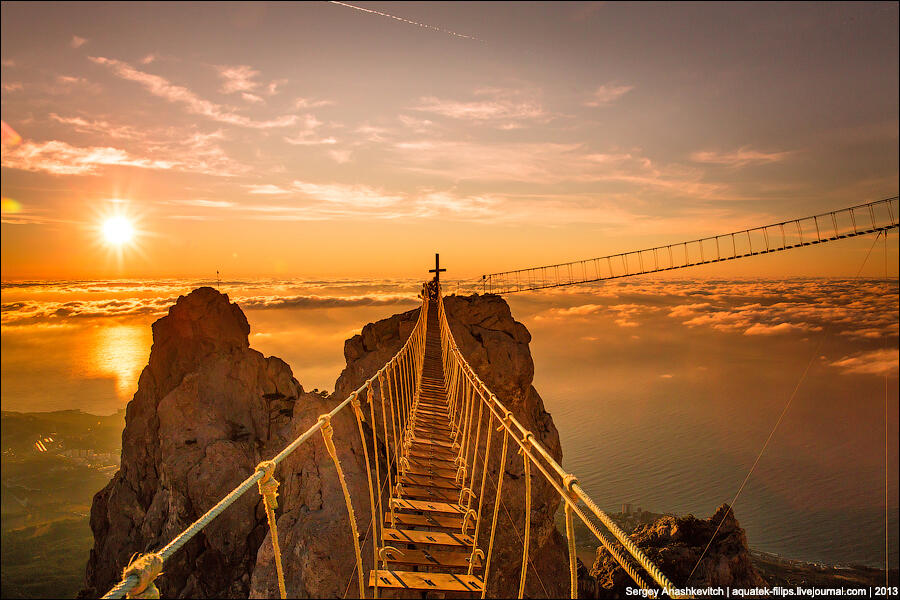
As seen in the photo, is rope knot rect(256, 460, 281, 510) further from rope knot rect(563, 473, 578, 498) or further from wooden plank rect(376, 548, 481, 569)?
wooden plank rect(376, 548, 481, 569)

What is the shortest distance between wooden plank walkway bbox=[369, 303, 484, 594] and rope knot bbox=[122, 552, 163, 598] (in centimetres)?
224

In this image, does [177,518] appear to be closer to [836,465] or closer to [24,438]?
[836,465]

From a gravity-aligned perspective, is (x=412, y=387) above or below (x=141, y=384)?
above

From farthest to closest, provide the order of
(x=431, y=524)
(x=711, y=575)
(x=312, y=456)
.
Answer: (x=711, y=575) < (x=312, y=456) < (x=431, y=524)

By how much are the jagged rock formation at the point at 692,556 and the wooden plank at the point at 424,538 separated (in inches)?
464

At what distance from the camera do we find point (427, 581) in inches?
136

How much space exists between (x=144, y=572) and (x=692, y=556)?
56.6 feet

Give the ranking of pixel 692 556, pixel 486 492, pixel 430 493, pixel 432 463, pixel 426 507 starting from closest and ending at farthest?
pixel 426 507 < pixel 430 493 < pixel 432 463 < pixel 486 492 < pixel 692 556

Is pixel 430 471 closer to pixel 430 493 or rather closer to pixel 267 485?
pixel 430 493

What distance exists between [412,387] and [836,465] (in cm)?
21712

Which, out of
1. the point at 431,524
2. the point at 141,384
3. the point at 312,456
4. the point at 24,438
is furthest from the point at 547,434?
the point at 24,438

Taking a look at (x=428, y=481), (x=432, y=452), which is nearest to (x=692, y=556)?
(x=432, y=452)

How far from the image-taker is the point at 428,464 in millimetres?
5605

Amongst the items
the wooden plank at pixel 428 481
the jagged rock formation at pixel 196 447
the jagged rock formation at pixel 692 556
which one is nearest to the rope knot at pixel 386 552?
the wooden plank at pixel 428 481
